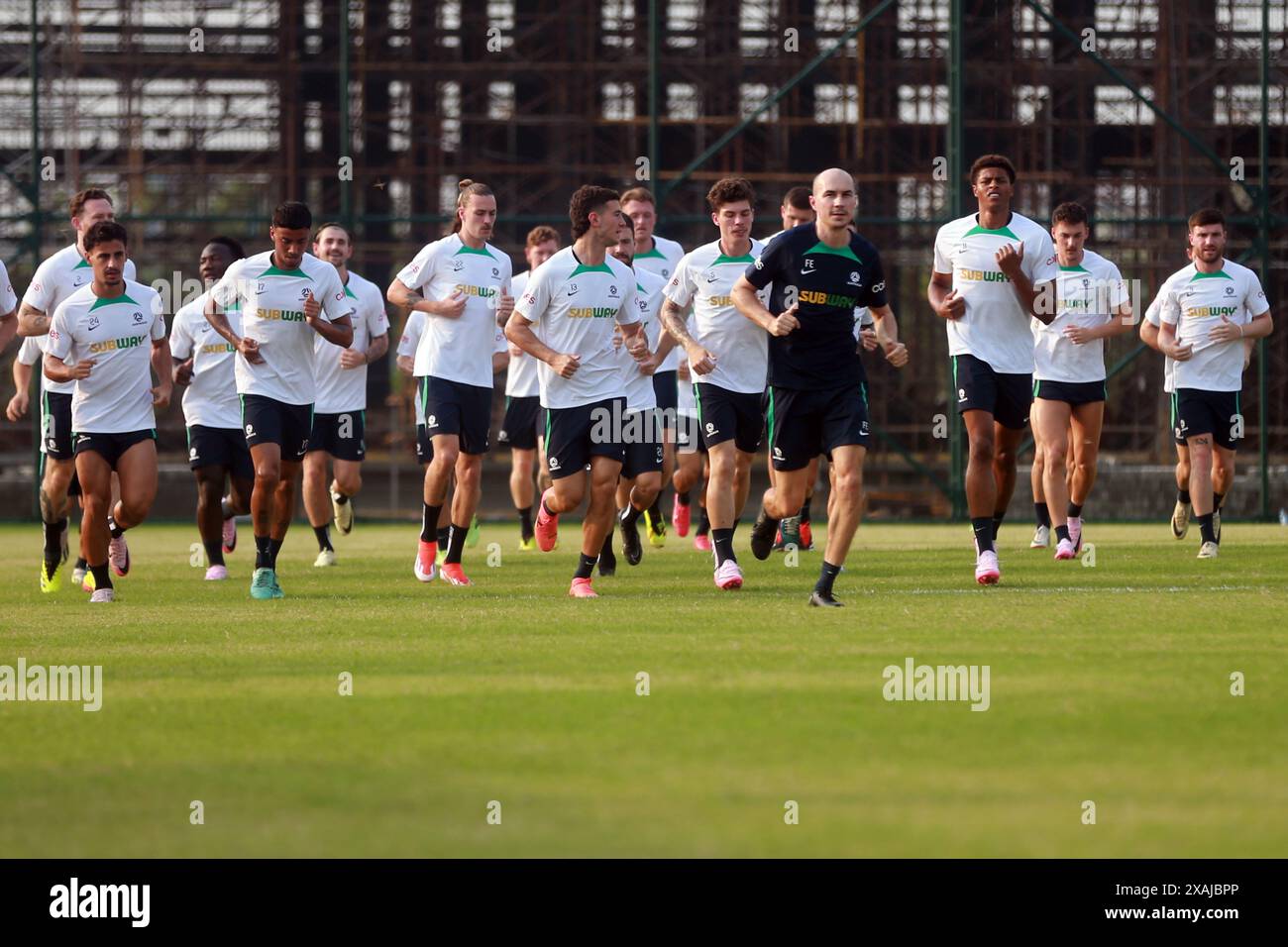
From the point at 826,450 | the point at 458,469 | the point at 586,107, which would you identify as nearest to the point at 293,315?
the point at 458,469

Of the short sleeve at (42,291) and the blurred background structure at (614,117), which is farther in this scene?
the blurred background structure at (614,117)

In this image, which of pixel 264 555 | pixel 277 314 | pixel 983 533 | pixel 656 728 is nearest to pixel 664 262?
pixel 277 314

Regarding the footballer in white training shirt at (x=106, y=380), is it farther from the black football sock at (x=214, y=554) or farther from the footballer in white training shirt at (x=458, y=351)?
the footballer in white training shirt at (x=458, y=351)

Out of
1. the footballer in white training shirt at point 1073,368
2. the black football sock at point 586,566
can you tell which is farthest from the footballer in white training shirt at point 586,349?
the footballer in white training shirt at point 1073,368

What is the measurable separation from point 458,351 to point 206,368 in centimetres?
198

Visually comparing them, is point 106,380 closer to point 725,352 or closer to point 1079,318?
point 725,352

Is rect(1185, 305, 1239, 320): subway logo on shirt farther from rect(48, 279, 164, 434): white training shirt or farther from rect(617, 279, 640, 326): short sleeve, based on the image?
rect(48, 279, 164, 434): white training shirt

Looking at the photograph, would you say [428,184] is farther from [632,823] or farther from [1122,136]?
[632,823]

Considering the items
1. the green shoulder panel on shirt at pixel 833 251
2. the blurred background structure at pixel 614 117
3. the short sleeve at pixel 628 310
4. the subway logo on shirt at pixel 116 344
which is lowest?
the subway logo on shirt at pixel 116 344

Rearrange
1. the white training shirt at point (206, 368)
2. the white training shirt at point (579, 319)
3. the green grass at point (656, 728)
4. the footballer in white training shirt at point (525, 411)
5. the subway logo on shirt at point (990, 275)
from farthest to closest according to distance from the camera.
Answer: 1. the footballer in white training shirt at point (525, 411)
2. the white training shirt at point (206, 368)
3. the subway logo on shirt at point (990, 275)
4. the white training shirt at point (579, 319)
5. the green grass at point (656, 728)

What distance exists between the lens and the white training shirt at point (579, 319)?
10523 millimetres

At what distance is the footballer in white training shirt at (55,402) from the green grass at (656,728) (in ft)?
4.11

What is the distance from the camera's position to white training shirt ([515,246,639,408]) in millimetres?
10523

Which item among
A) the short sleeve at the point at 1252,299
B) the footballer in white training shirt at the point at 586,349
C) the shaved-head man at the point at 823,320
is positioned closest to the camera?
the shaved-head man at the point at 823,320
